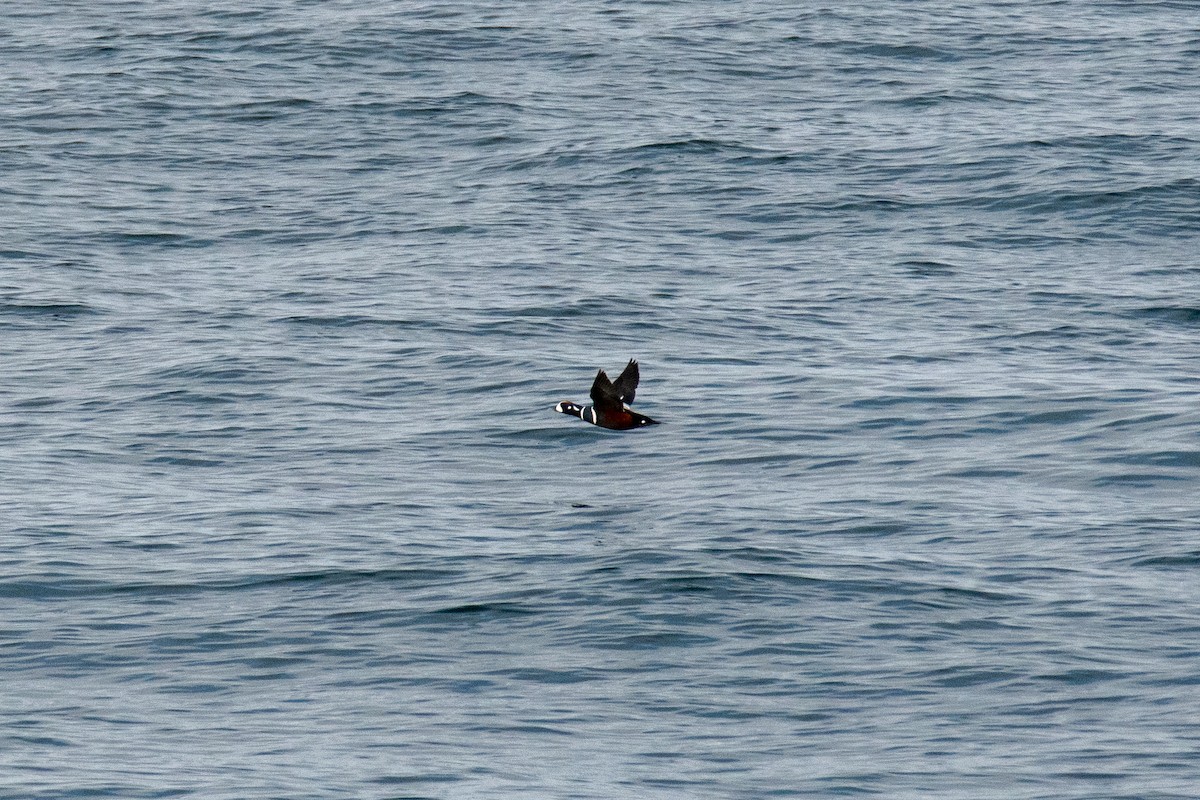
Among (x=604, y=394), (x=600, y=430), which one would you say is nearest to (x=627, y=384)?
(x=604, y=394)

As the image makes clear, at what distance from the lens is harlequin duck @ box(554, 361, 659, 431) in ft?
63.4

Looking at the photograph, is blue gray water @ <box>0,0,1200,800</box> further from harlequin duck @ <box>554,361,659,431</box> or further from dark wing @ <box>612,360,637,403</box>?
dark wing @ <box>612,360,637,403</box>

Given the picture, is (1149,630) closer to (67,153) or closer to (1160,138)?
(1160,138)

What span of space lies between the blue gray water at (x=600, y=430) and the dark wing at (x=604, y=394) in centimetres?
87

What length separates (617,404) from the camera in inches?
770

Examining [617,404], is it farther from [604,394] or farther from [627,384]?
[604,394]

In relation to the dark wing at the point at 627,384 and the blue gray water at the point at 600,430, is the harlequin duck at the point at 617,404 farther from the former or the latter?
the blue gray water at the point at 600,430

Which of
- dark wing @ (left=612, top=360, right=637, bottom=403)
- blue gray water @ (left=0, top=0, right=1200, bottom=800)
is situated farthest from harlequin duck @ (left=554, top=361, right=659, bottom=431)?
blue gray water @ (left=0, top=0, right=1200, bottom=800)

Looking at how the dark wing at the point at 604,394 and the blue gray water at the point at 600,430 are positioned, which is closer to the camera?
the blue gray water at the point at 600,430

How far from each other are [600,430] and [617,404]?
2692 mm

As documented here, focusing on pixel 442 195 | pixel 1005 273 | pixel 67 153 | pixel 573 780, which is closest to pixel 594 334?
pixel 1005 273

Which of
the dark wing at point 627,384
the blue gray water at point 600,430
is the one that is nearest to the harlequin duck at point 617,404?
the dark wing at point 627,384

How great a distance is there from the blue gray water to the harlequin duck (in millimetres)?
663

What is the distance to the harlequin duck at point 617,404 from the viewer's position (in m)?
19.3
